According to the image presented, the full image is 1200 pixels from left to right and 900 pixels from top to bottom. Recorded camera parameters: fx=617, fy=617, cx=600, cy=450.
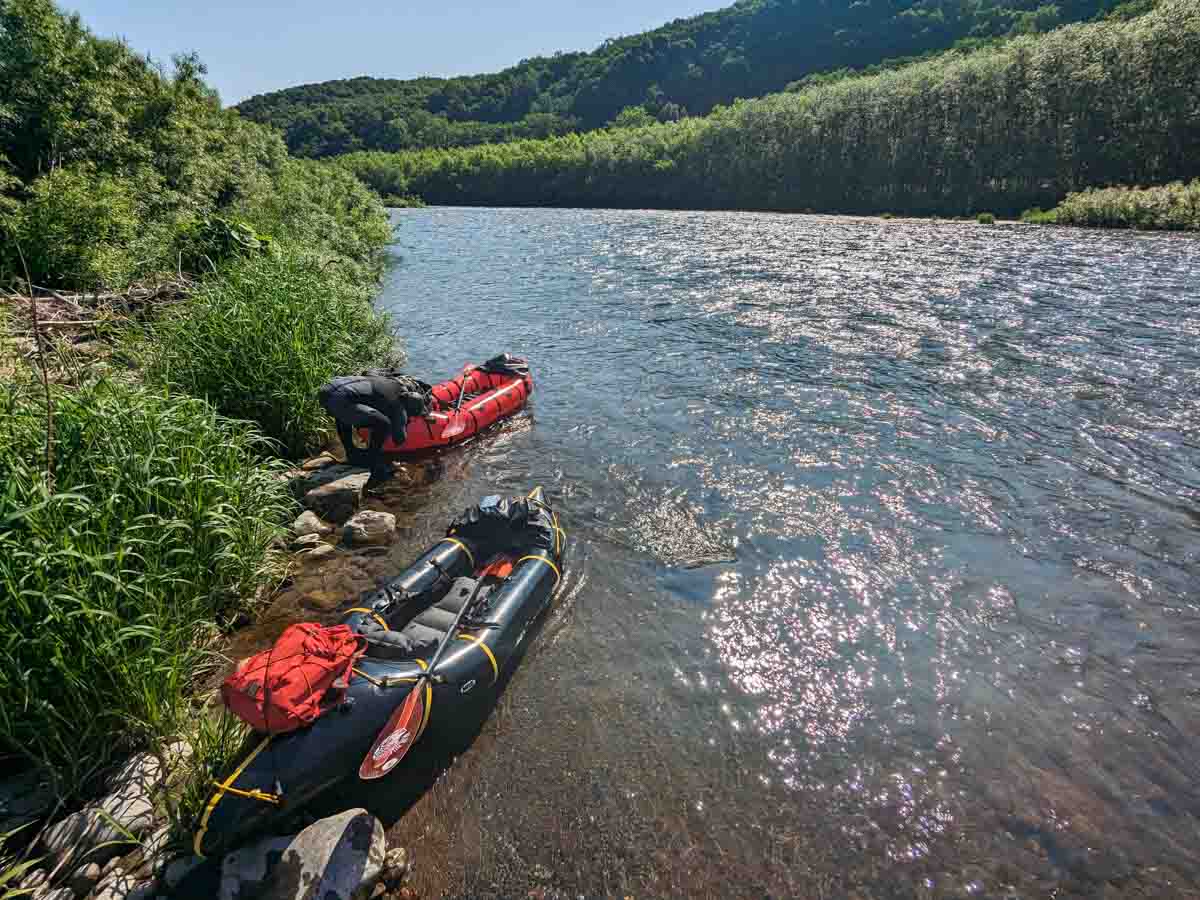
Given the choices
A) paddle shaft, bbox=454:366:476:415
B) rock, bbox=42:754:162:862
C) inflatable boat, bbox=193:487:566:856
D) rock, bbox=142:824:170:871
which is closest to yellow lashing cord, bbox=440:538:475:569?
inflatable boat, bbox=193:487:566:856

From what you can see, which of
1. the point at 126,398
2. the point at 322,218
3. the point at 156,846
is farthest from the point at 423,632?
the point at 322,218

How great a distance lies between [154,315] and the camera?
840cm

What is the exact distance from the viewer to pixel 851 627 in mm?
5234

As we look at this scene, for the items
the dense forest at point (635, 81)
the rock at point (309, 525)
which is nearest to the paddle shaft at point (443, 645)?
the rock at point (309, 525)

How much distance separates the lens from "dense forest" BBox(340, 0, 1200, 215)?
28781 millimetres

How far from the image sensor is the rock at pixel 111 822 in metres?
3.13

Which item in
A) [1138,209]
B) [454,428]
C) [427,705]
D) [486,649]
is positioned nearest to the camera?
[427,705]

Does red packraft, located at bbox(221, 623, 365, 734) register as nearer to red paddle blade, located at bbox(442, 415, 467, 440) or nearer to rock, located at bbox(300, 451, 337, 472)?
rock, located at bbox(300, 451, 337, 472)

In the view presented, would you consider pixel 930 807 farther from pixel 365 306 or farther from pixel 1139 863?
pixel 365 306

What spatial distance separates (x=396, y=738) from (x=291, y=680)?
73cm

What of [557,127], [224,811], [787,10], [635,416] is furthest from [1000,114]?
[787,10]

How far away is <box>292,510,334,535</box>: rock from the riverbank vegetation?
160 millimetres

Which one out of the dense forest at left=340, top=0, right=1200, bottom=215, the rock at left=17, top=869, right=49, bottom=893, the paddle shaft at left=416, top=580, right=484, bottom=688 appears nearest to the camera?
the rock at left=17, top=869, right=49, bottom=893

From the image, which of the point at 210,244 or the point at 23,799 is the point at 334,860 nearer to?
the point at 23,799
